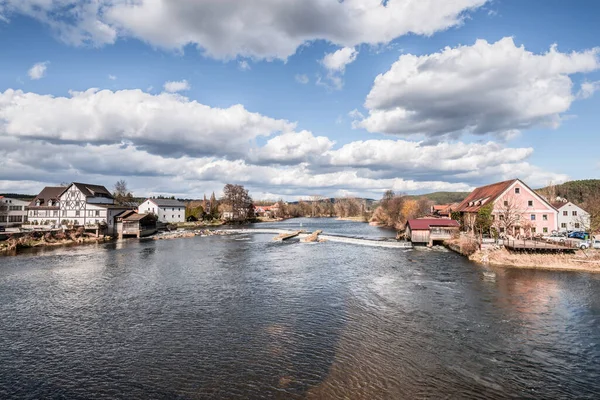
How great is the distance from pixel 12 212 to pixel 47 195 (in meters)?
8.77

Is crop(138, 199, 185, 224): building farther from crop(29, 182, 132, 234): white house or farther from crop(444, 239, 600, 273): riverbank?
crop(444, 239, 600, 273): riverbank

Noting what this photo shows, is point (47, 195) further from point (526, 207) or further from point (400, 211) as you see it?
point (526, 207)

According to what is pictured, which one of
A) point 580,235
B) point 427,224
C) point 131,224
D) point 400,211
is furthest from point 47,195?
point 580,235

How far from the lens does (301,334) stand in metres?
16.3

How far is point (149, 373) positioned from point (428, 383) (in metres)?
10.2

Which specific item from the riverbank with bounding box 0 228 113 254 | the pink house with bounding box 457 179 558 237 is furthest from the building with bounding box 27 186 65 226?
the pink house with bounding box 457 179 558 237

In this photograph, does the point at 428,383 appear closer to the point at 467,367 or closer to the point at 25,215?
the point at 467,367

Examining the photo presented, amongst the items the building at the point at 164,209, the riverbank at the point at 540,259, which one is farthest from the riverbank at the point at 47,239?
the riverbank at the point at 540,259

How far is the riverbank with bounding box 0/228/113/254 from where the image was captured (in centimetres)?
4666

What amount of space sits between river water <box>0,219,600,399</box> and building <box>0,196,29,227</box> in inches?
2081

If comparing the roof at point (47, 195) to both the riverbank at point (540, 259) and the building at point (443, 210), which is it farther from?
the building at point (443, 210)

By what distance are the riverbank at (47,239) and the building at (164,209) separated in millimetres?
27389

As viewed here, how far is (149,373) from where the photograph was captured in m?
12.7

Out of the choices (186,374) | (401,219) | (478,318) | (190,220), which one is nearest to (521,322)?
(478,318)
